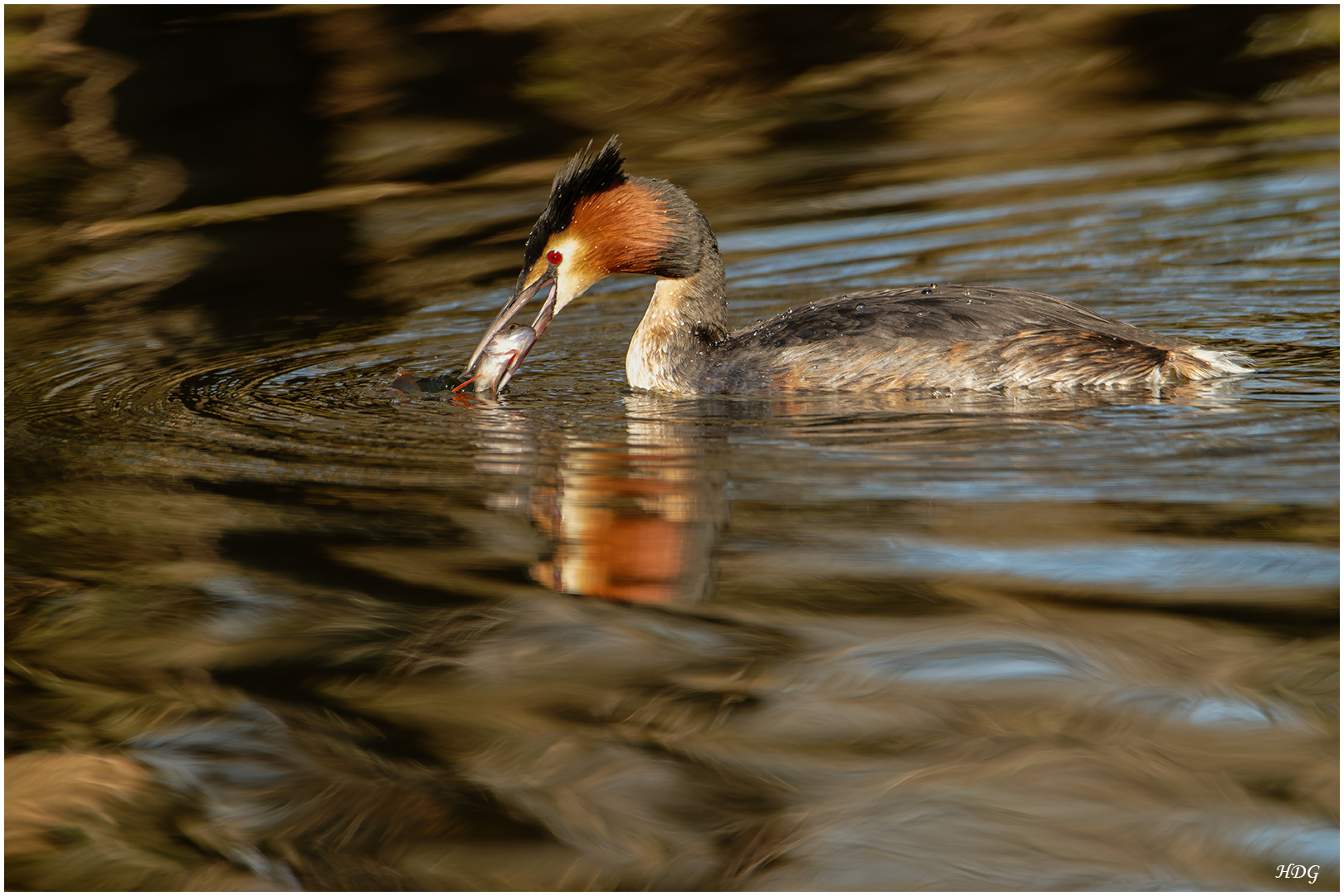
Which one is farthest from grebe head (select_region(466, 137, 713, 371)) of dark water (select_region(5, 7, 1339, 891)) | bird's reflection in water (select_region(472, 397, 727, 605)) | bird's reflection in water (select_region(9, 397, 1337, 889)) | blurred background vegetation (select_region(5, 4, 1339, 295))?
blurred background vegetation (select_region(5, 4, 1339, 295))

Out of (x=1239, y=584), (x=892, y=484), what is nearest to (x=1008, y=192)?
(x=892, y=484)

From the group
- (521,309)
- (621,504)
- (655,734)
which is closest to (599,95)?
(521,309)

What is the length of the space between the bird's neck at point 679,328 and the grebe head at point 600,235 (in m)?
0.06

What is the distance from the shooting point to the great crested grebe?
19.8ft

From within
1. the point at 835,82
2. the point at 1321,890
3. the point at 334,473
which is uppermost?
the point at 835,82

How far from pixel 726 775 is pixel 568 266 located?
3534mm

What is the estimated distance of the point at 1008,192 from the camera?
32.3 feet

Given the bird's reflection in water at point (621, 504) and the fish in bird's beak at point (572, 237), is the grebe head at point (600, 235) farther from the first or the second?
the bird's reflection in water at point (621, 504)

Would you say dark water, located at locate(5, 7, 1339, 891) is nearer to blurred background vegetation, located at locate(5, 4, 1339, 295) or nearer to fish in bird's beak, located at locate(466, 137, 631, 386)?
fish in bird's beak, located at locate(466, 137, 631, 386)

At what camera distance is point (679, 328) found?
6.62m

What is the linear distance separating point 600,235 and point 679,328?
0.54 m

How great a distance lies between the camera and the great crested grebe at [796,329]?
6.02 m

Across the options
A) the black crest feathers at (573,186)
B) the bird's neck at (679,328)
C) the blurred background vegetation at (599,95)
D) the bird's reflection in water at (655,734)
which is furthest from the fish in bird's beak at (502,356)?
the blurred background vegetation at (599,95)

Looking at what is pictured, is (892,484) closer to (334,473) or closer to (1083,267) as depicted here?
(334,473)
